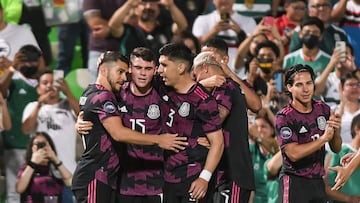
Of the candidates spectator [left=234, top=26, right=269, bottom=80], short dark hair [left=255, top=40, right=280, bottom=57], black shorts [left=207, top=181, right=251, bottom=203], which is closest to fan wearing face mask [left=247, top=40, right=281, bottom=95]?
short dark hair [left=255, top=40, right=280, bottom=57]

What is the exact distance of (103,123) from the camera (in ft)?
33.9

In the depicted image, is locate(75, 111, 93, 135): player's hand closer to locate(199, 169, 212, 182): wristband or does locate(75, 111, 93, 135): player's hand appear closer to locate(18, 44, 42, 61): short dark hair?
locate(199, 169, 212, 182): wristband

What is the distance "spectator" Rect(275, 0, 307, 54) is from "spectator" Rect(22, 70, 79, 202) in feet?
10.5

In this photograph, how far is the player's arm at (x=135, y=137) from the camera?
1020 cm

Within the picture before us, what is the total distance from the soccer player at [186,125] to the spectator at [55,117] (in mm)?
3647

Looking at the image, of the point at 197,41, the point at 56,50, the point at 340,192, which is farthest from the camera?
the point at 56,50

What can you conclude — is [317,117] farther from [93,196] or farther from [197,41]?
[197,41]

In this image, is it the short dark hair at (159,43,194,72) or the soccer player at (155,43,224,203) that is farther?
the short dark hair at (159,43,194,72)

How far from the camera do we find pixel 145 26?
15.0 meters

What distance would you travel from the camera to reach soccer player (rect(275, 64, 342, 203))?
35.2ft

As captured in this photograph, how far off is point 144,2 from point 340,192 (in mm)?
4020

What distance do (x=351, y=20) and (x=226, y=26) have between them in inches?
77.9

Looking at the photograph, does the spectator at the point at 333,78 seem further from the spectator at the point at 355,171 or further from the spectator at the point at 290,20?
the spectator at the point at 355,171

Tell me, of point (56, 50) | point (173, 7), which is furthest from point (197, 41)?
point (56, 50)
